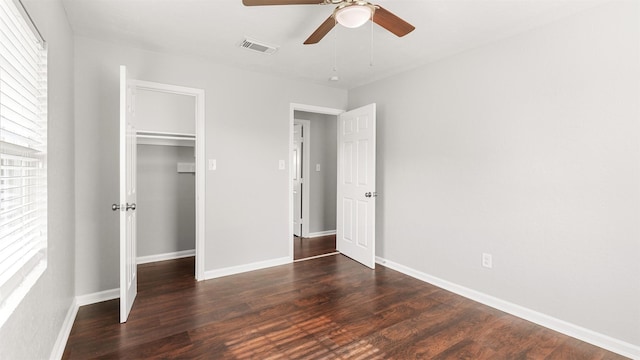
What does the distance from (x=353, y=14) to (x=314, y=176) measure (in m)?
3.94

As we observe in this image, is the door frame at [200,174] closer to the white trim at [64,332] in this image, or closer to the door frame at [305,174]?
the white trim at [64,332]

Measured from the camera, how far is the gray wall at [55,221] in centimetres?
138

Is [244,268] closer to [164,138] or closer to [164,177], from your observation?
[164,177]

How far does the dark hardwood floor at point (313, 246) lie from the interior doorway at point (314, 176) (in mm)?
17

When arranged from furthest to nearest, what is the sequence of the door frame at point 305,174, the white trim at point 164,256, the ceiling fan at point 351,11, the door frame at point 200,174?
the door frame at point 305,174 < the white trim at point 164,256 < the door frame at point 200,174 < the ceiling fan at point 351,11

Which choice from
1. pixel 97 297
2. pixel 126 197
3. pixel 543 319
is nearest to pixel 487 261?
pixel 543 319

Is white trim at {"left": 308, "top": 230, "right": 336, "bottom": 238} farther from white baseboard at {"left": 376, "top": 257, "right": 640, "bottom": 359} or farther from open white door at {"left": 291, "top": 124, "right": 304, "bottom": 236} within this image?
white baseboard at {"left": 376, "top": 257, "right": 640, "bottom": 359}

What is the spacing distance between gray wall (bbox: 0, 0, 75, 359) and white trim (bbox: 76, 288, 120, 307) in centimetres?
21

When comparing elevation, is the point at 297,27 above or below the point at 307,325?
above

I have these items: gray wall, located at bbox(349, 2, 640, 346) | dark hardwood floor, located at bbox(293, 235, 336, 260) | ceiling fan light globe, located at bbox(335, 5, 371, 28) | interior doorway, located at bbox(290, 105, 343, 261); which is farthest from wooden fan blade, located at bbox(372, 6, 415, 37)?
interior doorway, located at bbox(290, 105, 343, 261)

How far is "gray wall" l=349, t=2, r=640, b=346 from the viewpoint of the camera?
2066 millimetres

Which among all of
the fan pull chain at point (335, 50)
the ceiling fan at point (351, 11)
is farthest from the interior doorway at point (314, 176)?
the ceiling fan at point (351, 11)

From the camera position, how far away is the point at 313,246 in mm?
4789

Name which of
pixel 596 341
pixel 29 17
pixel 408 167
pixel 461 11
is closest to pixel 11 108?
pixel 29 17
